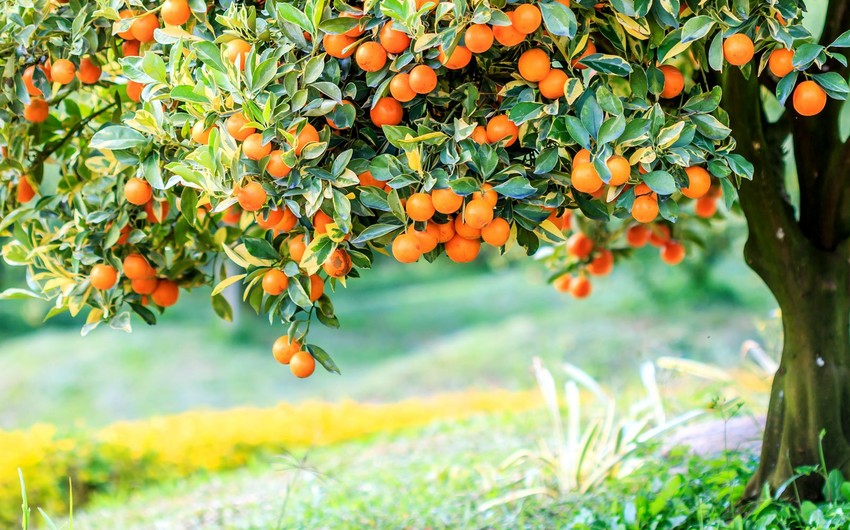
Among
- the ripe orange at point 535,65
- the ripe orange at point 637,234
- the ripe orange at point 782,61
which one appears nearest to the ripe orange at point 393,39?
the ripe orange at point 535,65

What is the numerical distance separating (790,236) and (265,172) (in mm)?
1477

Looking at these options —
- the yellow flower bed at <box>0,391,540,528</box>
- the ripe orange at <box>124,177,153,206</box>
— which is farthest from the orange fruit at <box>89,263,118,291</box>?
the yellow flower bed at <box>0,391,540,528</box>

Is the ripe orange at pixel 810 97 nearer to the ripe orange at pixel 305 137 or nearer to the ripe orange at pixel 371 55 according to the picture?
the ripe orange at pixel 371 55

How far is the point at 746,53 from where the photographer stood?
1513 mm

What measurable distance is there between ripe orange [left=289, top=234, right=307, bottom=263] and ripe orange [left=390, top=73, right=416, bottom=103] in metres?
0.36

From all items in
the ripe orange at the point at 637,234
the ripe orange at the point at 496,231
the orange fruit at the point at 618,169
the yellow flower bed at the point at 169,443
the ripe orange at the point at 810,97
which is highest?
the ripe orange at the point at 810,97

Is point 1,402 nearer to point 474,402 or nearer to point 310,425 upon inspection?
point 310,425

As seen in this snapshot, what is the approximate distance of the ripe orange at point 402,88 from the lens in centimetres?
150

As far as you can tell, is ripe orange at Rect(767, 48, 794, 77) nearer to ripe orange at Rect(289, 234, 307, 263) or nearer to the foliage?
the foliage

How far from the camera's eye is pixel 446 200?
150 centimetres

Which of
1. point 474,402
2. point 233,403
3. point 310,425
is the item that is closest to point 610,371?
point 474,402

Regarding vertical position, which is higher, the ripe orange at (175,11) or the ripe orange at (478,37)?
the ripe orange at (478,37)

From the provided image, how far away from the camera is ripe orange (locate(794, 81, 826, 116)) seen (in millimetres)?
1572

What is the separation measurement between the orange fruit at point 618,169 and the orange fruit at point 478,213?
Result: 23 centimetres
